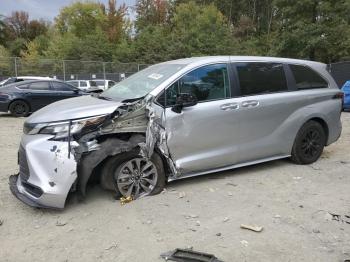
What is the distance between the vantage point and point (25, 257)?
13.2 ft

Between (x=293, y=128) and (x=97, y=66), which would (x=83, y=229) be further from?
(x=97, y=66)

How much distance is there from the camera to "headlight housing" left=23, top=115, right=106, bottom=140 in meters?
4.94

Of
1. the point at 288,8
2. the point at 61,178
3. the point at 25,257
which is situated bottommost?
the point at 25,257

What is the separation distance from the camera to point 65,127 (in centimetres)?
495

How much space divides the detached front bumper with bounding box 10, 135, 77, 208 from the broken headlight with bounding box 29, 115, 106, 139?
77 millimetres

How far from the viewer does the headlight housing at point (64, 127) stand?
494cm

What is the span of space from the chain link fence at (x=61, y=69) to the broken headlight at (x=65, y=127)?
25.6 m

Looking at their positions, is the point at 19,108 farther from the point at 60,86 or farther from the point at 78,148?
the point at 78,148

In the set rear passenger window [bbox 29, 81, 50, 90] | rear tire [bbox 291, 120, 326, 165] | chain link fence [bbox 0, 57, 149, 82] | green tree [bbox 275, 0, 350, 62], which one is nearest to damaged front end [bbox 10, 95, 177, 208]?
rear tire [bbox 291, 120, 326, 165]

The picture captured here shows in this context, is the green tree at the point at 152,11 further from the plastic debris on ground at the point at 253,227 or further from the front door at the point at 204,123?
the plastic debris on ground at the point at 253,227

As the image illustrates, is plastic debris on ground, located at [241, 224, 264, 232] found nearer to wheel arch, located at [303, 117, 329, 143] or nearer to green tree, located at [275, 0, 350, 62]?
wheel arch, located at [303, 117, 329, 143]

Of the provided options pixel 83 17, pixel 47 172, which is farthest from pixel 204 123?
pixel 83 17

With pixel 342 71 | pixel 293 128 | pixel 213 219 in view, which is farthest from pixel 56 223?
pixel 342 71

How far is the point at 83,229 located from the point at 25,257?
70 cm
